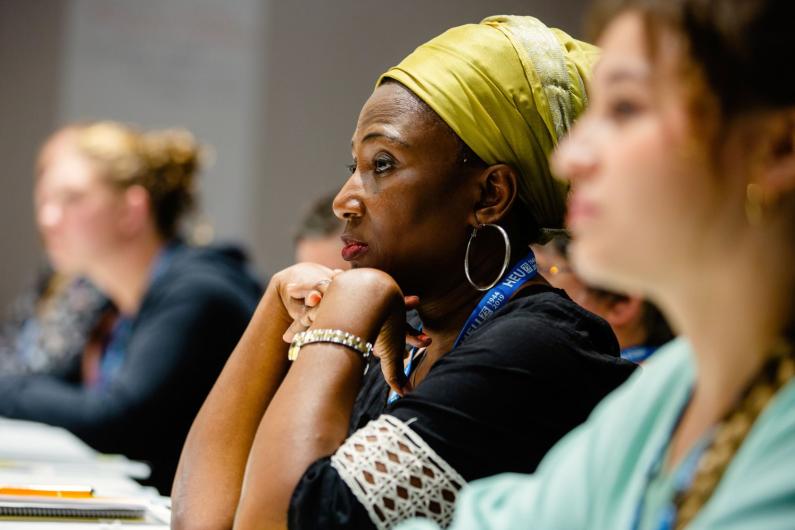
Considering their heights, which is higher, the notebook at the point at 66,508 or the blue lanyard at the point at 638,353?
the blue lanyard at the point at 638,353

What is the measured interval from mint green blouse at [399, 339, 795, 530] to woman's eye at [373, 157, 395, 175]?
0.57m

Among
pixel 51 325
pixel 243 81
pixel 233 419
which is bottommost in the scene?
pixel 51 325

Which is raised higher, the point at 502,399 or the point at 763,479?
the point at 763,479

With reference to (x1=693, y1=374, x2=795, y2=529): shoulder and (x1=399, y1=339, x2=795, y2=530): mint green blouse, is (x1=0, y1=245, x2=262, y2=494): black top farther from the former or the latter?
(x1=693, y1=374, x2=795, y2=529): shoulder

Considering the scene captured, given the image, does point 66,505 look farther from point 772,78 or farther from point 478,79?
point 772,78

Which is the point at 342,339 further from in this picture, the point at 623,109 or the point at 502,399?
the point at 623,109

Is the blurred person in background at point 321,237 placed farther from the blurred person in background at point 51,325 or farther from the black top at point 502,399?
the black top at point 502,399

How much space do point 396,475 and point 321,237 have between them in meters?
2.14

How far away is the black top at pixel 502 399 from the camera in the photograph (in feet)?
4.31

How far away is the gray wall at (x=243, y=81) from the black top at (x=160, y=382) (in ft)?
5.02

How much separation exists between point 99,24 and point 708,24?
477 cm

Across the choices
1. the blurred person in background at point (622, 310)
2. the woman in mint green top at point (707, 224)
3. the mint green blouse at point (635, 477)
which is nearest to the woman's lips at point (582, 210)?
the woman in mint green top at point (707, 224)

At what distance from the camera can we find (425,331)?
1.70 meters

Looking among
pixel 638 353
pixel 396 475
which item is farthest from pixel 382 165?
pixel 638 353
